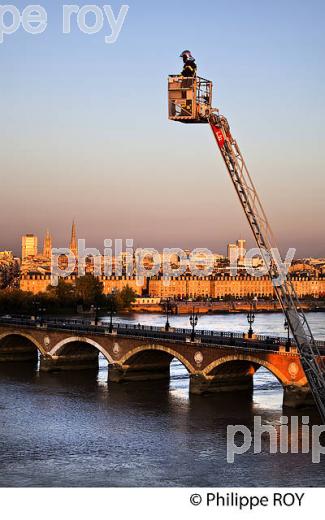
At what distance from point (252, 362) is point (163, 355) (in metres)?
6.99

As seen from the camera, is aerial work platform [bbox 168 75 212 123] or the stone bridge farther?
the stone bridge

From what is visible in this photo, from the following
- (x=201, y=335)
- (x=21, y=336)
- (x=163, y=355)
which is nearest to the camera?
(x=201, y=335)

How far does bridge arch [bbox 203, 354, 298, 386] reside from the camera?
29.0 m

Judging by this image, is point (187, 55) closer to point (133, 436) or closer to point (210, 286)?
point (133, 436)

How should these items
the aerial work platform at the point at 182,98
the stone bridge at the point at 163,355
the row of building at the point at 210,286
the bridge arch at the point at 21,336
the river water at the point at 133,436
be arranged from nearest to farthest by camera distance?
the aerial work platform at the point at 182,98 → the river water at the point at 133,436 → the stone bridge at the point at 163,355 → the bridge arch at the point at 21,336 → the row of building at the point at 210,286

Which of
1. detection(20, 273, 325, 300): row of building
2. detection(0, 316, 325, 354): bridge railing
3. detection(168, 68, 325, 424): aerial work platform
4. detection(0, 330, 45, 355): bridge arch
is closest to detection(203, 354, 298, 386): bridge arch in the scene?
detection(0, 316, 325, 354): bridge railing

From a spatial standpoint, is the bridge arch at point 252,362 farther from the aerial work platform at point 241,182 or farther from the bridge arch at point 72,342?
the aerial work platform at point 241,182

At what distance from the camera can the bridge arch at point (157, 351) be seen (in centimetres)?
3280

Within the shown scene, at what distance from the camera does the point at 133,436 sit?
2627cm

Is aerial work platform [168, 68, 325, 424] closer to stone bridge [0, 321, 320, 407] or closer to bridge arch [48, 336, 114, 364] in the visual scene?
stone bridge [0, 321, 320, 407]

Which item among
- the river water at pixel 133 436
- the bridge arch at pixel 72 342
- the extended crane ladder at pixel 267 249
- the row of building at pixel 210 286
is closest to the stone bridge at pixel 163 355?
the bridge arch at pixel 72 342

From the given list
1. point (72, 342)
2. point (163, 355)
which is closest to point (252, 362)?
point (163, 355)

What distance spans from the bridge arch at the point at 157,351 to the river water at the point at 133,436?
3.56 feet
